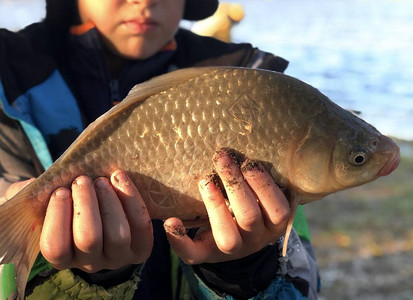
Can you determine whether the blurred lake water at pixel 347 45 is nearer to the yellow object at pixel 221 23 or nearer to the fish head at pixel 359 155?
the yellow object at pixel 221 23

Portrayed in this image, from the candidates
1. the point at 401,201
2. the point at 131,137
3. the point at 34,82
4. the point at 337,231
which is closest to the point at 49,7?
the point at 34,82

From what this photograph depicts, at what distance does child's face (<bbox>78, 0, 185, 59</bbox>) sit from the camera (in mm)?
1968

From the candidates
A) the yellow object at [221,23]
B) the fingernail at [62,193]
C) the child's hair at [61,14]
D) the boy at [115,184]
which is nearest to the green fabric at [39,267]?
the boy at [115,184]

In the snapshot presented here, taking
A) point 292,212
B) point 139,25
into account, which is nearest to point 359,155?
point 292,212

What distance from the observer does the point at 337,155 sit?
1.28 meters

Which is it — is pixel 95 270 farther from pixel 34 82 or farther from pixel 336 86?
pixel 336 86

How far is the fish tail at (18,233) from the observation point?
3.85ft

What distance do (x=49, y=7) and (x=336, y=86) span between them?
840 centimetres

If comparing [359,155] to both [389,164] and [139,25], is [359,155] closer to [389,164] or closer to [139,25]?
[389,164]

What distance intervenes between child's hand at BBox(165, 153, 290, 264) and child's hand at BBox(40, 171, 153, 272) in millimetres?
106

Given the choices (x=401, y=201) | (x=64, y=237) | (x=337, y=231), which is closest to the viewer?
(x=64, y=237)

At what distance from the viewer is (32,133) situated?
176 centimetres

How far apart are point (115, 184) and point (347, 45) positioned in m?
13.8

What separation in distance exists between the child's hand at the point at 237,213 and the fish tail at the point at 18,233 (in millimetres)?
324
